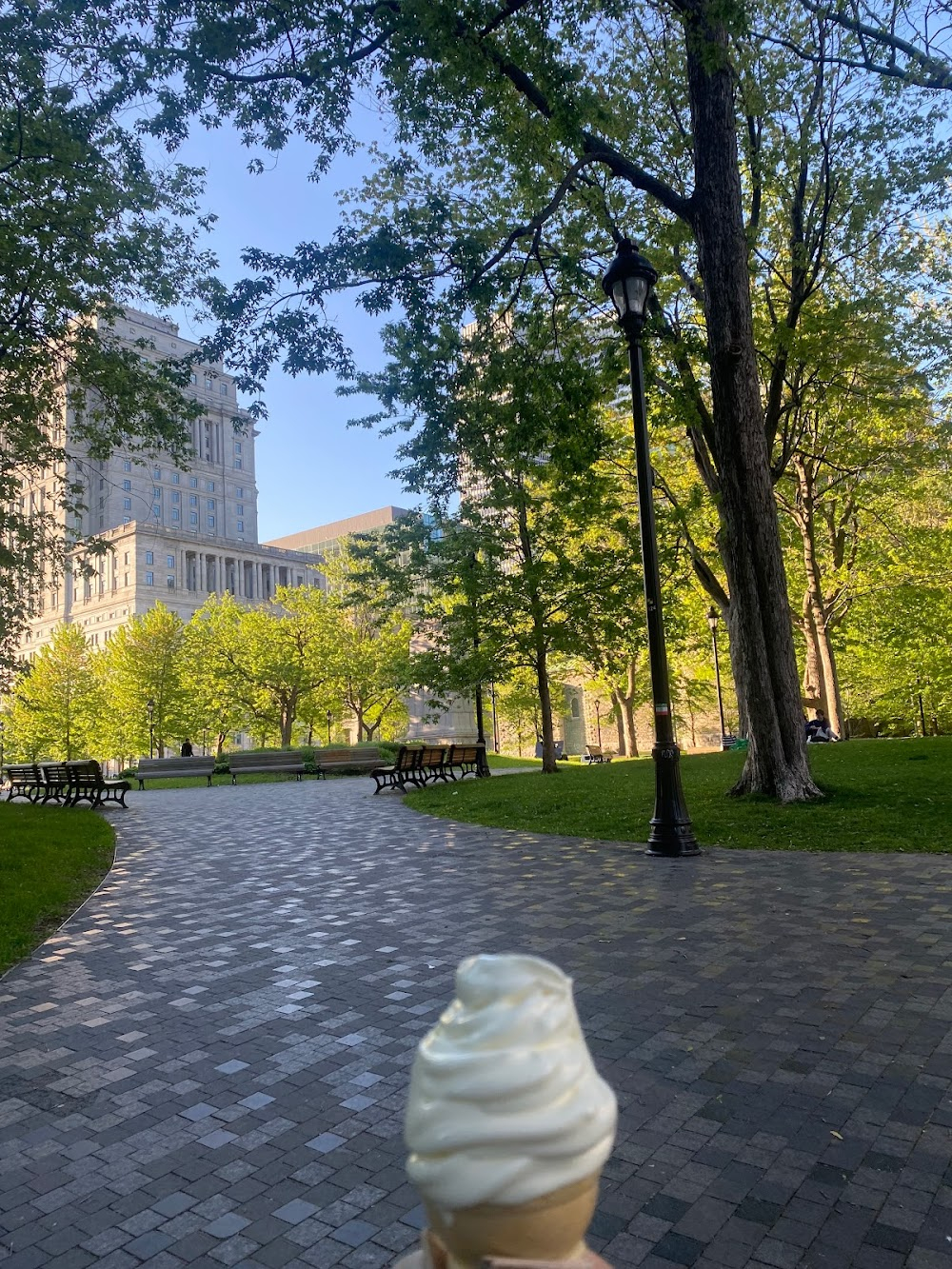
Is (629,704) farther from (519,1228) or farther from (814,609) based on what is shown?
(519,1228)

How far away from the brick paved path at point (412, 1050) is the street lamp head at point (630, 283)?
612 centimetres

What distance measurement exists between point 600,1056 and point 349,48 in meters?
10.7

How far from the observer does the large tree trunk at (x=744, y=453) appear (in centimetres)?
1179

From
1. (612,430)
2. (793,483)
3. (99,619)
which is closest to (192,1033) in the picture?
(612,430)

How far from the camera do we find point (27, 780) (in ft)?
68.4

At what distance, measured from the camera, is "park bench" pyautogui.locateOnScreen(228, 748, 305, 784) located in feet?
94.0

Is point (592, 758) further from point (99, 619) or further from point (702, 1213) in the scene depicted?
point (99, 619)

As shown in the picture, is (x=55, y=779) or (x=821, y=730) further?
(x=821, y=730)

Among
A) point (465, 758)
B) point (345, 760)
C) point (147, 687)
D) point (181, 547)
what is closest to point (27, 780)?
point (345, 760)

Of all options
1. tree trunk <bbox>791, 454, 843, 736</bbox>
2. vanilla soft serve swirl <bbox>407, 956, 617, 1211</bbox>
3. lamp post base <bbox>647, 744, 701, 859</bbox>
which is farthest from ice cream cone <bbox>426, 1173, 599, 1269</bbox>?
tree trunk <bbox>791, 454, 843, 736</bbox>

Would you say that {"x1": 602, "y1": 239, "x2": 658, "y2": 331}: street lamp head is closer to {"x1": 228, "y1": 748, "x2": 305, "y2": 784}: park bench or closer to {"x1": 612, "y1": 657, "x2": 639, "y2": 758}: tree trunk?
{"x1": 228, "y1": 748, "x2": 305, "y2": 784}: park bench

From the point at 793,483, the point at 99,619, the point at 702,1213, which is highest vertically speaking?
the point at 99,619

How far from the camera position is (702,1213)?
2734 mm

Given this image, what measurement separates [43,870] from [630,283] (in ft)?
30.2
